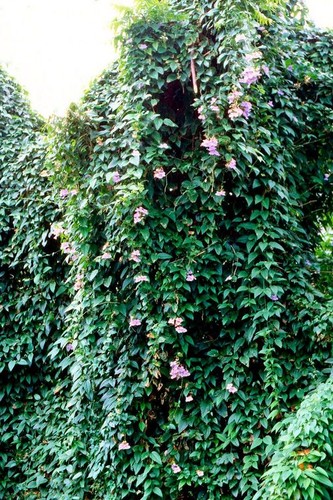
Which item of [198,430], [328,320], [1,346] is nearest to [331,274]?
[328,320]

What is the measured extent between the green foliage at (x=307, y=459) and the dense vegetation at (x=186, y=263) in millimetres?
240

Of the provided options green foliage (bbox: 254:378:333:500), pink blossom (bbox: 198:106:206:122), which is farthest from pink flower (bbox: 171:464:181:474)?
pink blossom (bbox: 198:106:206:122)

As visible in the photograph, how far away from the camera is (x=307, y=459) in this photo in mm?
2127

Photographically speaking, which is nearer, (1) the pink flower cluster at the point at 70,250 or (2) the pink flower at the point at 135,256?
(2) the pink flower at the point at 135,256

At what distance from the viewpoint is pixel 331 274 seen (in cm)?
360

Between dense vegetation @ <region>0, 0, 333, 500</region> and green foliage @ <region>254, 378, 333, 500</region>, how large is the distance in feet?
0.79

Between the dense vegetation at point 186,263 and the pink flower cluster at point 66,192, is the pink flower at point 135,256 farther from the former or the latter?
the pink flower cluster at point 66,192

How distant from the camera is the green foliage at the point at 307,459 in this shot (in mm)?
2080

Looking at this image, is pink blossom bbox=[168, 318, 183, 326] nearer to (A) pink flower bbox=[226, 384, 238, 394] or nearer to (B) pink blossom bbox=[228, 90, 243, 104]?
(A) pink flower bbox=[226, 384, 238, 394]

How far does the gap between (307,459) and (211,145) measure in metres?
1.60

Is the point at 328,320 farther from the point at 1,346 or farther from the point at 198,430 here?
the point at 1,346

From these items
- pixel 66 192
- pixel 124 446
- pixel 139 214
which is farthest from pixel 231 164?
pixel 124 446

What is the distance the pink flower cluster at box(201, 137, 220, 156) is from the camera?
2834 millimetres

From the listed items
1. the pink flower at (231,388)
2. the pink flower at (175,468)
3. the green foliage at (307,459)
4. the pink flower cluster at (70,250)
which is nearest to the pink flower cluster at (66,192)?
the pink flower cluster at (70,250)
